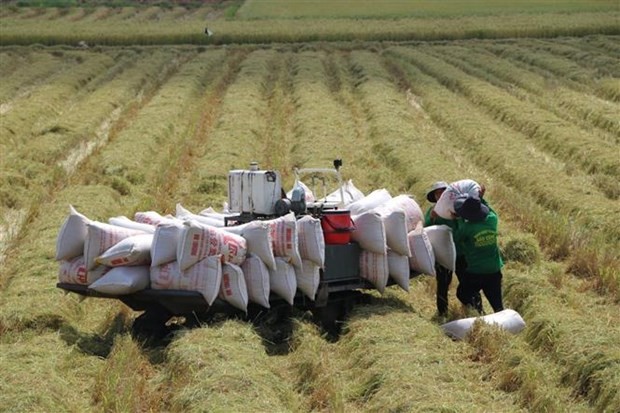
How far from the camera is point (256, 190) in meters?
9.91

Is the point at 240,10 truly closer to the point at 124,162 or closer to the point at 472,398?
the point at 124,162

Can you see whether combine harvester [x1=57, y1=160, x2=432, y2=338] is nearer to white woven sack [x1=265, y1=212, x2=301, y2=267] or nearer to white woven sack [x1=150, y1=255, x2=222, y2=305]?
white woven sack [x1=265, y1=212, x2=301, y2=267]

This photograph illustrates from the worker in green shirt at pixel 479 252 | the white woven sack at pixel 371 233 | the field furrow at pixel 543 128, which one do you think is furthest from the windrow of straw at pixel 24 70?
the worker in green shirt at pixel 479 252

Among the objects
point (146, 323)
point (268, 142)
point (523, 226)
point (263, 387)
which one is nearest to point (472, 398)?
point (263, 387)

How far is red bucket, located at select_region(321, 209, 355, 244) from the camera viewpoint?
9.76m

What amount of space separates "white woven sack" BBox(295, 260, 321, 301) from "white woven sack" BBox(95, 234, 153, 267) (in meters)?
1.32

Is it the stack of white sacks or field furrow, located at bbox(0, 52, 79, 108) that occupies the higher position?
the stack of white sacks

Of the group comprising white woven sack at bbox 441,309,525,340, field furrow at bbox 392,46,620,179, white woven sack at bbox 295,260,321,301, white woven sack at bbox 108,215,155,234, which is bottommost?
field furrow at bbox 392,46,620,179

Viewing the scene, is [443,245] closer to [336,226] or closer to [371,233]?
[371,233]

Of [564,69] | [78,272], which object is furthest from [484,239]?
[564,69]

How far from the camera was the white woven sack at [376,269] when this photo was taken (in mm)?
9844

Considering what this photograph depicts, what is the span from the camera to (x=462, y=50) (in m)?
36.0

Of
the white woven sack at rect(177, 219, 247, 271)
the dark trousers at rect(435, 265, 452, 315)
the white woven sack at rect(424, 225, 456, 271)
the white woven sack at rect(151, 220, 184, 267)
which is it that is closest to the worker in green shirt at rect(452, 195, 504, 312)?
the white woven sack at rect(424, 225, 456, 271)

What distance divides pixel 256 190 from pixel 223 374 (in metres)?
2.81
